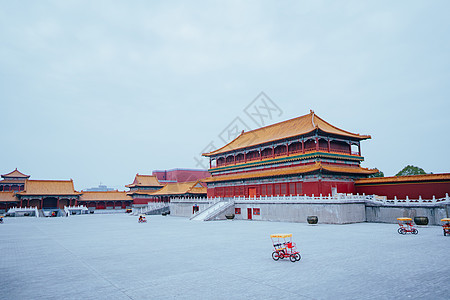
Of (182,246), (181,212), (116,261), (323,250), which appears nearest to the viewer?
(116,261)

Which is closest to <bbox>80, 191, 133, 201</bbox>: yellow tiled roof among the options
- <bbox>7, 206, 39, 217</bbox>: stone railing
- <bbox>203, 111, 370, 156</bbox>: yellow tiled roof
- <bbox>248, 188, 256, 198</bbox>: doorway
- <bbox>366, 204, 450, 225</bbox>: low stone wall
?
<bbox>7, 206, 39, 217</bbox>: stone railing

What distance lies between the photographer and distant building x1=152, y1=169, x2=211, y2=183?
92.4 metres

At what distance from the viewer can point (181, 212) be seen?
53.2 metres

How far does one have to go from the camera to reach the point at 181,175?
3649 inches

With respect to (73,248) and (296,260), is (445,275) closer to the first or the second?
(296,260)

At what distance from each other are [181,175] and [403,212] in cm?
6959

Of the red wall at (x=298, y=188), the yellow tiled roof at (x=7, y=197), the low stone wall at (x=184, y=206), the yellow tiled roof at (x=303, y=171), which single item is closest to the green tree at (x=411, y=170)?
the yellow tiled roof at (x=303, y=171)

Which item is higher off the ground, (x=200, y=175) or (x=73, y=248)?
(x=200, y=175)

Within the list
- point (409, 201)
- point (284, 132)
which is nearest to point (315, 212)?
point (409, 201)

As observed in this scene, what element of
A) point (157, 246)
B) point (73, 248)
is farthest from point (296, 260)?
point (73, 248)

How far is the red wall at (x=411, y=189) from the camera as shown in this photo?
30297 mm

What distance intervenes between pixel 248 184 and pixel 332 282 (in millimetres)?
35893

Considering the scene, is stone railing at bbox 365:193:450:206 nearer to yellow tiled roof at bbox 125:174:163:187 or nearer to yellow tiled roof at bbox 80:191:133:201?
yellow tiled roof at bbox 125:174:163:187

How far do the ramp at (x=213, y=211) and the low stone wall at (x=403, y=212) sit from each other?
17.4 m
